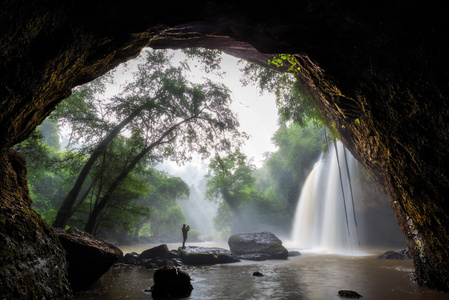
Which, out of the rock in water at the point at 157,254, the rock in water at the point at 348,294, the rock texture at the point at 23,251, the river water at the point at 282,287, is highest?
the rock texture at the point at 23,251

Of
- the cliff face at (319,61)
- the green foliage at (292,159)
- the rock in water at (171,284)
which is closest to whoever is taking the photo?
the cliff face at (319,61)

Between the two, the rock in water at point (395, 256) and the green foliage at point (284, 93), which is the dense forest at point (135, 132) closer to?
the green foliage at point (284, 93)

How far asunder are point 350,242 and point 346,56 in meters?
20.1

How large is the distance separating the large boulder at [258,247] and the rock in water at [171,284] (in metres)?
8.11

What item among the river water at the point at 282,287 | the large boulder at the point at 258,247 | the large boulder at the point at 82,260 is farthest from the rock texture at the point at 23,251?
the large boulder at the point at 258,247

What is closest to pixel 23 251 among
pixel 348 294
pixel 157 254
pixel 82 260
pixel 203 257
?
pixel 82 260

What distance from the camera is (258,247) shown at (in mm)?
13836

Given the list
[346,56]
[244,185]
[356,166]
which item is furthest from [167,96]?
[244,185]

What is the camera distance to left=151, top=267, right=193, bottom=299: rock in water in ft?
17.3

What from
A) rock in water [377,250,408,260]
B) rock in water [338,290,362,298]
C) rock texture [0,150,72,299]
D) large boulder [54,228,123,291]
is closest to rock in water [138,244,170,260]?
large boulder [54,228,123,291]

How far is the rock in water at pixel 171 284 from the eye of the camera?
17.3 feet

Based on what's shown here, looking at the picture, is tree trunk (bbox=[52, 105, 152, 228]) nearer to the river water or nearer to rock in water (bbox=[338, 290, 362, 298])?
the river water

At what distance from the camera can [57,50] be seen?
3.86m

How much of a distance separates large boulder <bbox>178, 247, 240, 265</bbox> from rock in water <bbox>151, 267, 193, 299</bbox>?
576 centimetres
